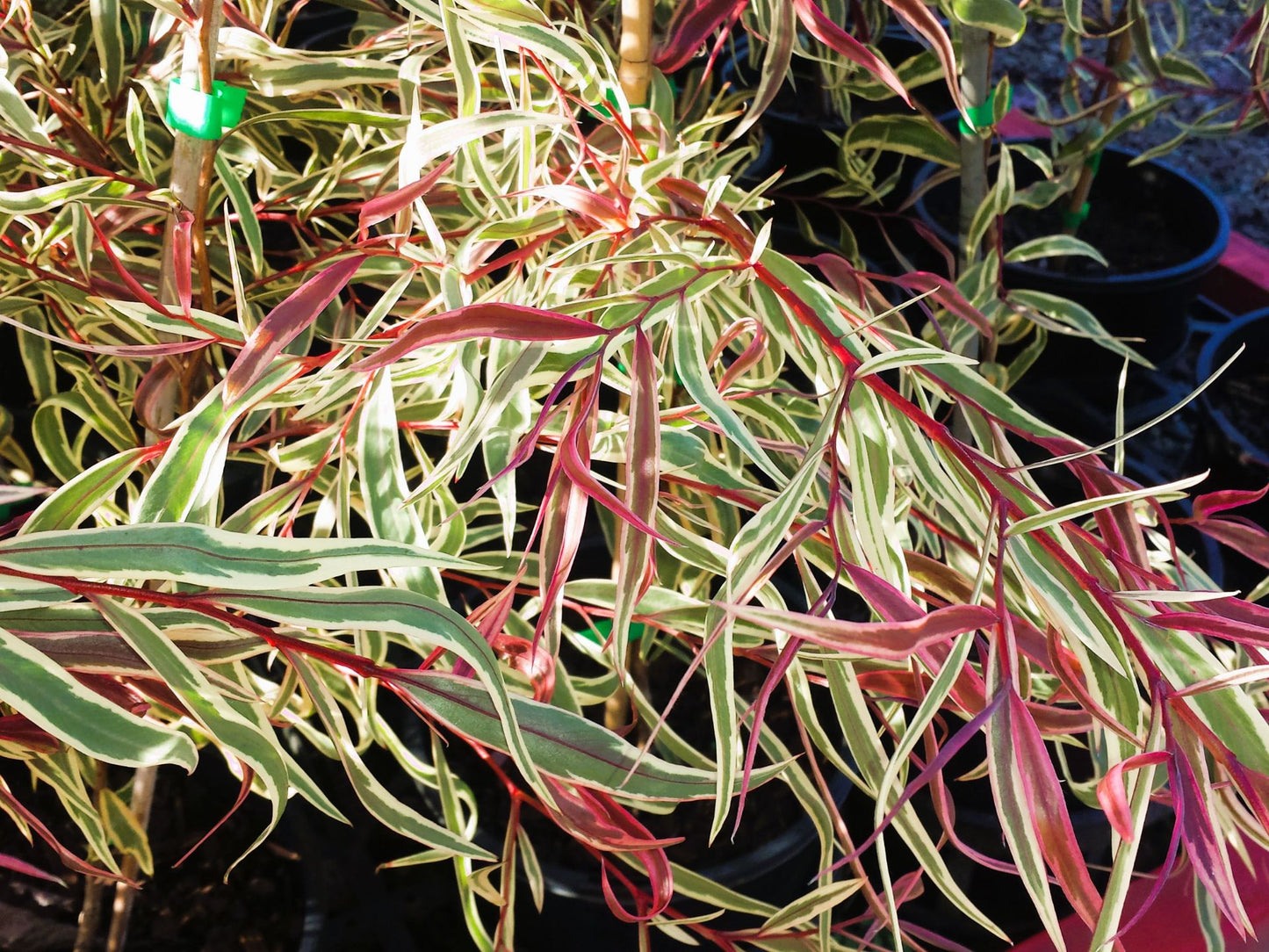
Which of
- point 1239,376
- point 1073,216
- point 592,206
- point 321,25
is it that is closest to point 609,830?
point 592,206

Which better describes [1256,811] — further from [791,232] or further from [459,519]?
[791,232]

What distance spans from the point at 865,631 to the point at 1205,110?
185 centimetres

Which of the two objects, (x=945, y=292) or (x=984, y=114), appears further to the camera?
(x=984, y=114)

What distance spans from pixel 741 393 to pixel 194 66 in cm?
25

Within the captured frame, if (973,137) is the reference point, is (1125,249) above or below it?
below

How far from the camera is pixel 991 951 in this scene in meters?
0.76

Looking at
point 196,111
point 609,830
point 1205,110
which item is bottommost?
point 1205,110

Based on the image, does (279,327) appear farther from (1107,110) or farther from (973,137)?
(1107,110)

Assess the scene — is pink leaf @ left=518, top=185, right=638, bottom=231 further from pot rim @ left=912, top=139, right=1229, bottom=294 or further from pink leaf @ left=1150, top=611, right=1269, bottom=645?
pot rim @ left=912, top=139, right=1229, bottom=294

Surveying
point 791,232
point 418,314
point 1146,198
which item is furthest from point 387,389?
point 1146,198

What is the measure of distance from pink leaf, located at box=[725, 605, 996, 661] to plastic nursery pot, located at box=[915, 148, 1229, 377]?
0.79 metres

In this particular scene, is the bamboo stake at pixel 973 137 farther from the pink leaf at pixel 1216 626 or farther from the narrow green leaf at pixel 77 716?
the narrow green leaf at pixel 77 716

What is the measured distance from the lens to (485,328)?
31 centimetres

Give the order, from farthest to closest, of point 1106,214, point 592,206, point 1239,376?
point 1106,214, point 1239,376, point 592,206
